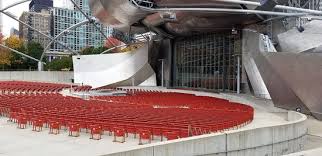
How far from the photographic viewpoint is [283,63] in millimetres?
23344

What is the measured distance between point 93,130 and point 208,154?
4711 mm

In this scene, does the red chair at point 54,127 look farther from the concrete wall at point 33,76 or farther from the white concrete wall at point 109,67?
the concrete wall at point 33,76

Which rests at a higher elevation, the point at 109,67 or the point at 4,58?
the point at 4,58

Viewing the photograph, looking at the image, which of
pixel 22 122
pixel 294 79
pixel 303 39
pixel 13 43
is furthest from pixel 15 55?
pixel 294 79

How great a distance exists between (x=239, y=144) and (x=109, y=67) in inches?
1395

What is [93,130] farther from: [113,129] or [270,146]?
[270,146]

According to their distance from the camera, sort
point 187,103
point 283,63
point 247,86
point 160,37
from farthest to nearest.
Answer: point 160,37, point 247,86, point 187,103, point 283,63

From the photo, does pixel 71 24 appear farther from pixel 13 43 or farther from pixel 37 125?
pixel 37 125

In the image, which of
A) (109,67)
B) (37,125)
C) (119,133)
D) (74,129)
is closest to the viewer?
(119,133)

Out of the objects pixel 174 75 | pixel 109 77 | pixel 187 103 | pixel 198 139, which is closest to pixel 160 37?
pixel 174 75

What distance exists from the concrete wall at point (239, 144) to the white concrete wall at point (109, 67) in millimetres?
31793

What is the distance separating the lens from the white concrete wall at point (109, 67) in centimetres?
4603

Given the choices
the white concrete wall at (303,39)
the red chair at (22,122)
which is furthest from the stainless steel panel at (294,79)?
the red chair at (22,122)

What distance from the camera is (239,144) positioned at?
40.6ft
